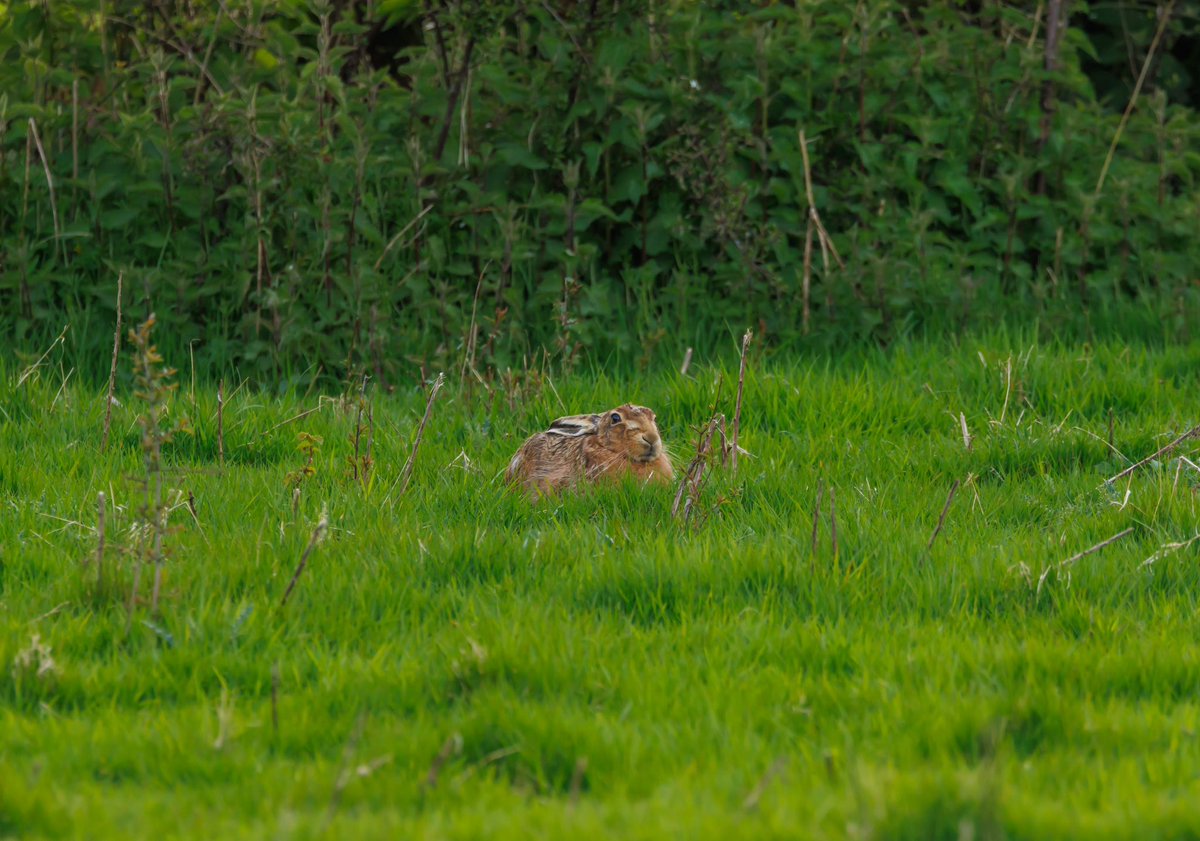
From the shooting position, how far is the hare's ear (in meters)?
5.19

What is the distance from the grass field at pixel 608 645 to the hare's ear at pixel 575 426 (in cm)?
31

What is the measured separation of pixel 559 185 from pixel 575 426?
330 cm

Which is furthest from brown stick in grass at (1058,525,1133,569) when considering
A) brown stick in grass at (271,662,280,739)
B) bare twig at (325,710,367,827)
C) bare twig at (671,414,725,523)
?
brown stick in grass at (271,662,280,739)

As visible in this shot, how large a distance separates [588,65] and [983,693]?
5.27 metres

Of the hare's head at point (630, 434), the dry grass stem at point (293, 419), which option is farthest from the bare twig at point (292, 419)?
the hare's head at point (630, 434)

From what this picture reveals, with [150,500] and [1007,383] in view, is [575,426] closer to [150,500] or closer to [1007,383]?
[150,500]

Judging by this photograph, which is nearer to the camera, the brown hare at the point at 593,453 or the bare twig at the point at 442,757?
the bare twig at the point at 442,757

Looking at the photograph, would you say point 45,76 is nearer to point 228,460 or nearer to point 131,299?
point 131,299

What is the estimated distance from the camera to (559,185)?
8.21m

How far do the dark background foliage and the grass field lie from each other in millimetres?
1535

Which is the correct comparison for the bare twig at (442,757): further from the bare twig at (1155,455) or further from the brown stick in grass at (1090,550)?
the bare twig at (1155,455)

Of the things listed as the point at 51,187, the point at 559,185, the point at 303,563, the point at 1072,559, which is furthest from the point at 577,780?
the point at 559,185

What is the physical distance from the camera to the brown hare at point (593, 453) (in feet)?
16.8

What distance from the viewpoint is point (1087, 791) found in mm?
3016
